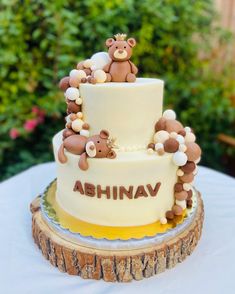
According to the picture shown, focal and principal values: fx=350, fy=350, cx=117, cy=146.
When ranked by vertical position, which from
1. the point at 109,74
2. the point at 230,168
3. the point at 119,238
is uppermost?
the point at 109,74

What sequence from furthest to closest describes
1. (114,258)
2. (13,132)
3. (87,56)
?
(87,56) → (13,132) → (114,258)

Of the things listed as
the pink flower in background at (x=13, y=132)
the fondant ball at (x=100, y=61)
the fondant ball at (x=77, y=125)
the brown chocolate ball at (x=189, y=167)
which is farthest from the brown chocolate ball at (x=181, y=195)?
the pink flower in background at (x=13, y=132)

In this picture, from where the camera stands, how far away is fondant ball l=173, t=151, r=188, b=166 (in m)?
1.27

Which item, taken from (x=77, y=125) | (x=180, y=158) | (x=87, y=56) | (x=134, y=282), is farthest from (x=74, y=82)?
(x=87, y=56)

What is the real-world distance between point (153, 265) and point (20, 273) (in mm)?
458

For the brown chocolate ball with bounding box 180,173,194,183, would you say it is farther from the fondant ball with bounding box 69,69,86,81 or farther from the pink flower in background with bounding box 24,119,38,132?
the pink flower in background with bounding box 24,119,38,132

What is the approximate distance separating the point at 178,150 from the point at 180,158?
40mm

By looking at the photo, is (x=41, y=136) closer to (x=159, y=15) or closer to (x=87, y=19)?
(x=87, y=19)

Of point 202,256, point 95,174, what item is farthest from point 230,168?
point 95,174

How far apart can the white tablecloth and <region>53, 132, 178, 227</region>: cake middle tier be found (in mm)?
214

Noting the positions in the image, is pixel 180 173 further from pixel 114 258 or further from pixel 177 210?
pixel 114 258

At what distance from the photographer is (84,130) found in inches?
51.7

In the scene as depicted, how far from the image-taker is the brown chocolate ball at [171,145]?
4.19 feet

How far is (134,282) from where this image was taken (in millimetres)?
1205
